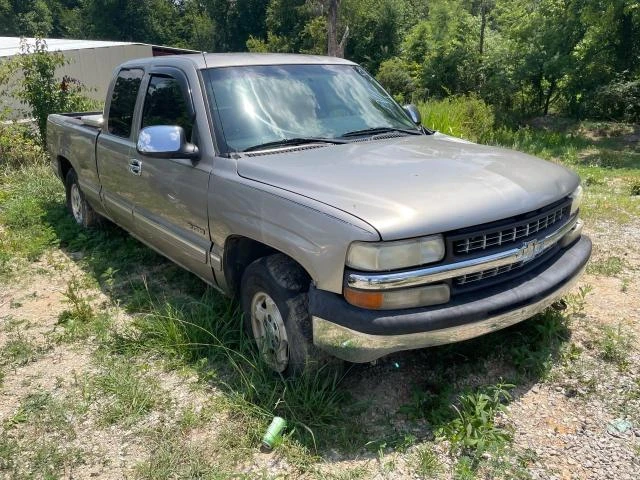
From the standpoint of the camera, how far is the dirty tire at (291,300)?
2.95 metres

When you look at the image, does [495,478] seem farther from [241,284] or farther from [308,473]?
[241,284]

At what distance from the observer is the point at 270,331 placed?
10.7 feet

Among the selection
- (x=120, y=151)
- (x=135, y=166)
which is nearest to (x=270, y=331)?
(x=135, y=166)

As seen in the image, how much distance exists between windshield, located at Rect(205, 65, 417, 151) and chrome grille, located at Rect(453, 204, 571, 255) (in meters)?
1.36

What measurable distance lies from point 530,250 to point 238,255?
1.67 metres

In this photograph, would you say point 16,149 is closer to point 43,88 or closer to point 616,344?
point 43,88

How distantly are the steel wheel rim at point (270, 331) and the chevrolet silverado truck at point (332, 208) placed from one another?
1 centimetres

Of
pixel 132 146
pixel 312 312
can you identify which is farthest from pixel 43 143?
pixel 312 312

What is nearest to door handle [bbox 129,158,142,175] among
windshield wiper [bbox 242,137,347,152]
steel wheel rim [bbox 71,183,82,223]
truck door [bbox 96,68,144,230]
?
truck door [bbox 96,68,144,230]

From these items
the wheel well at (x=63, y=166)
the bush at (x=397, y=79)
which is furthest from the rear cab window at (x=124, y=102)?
the bush at (x=397, y=79)

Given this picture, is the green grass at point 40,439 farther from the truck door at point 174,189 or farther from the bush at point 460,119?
the bush at point 460,119

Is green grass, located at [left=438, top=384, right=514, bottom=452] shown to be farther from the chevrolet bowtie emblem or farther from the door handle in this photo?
the door handle

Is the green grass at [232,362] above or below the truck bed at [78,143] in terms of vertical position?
below

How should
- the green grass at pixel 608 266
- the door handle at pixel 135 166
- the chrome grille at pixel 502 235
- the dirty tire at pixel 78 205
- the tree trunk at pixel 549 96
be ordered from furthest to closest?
the tree trunk at pixel 549 96
the dirty tire at pixel 78 205
the green grass at pixel 608 266
the door handle at pixel 135 166
the chrome grille at pixel 502 235
